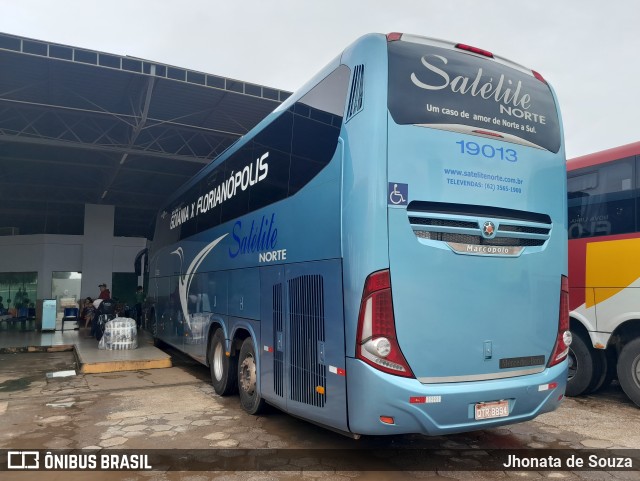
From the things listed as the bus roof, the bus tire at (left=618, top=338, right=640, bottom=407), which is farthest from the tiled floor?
the bus roof

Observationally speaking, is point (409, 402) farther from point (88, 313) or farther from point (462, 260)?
point (88, 313)

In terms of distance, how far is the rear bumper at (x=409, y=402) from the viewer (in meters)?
3.97

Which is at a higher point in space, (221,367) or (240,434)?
(221,367)

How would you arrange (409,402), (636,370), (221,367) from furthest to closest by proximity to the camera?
(221,367) < (636,370) < (409,402)

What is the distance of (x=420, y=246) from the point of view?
165 inches

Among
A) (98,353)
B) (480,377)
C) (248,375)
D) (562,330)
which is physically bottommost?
(98,353)

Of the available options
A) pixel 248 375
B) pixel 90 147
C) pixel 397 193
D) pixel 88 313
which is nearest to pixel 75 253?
pixel 88 313

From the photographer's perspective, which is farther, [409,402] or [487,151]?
[487,151]

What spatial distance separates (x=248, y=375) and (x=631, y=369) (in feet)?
17.3

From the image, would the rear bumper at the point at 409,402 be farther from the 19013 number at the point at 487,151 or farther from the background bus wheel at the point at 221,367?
the background bus wheel at the point at 221,367

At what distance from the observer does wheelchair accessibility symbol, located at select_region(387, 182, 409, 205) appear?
414cm

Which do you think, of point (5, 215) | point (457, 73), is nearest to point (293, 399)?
point (457, 73)

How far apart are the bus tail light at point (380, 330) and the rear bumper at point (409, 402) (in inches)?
2.9

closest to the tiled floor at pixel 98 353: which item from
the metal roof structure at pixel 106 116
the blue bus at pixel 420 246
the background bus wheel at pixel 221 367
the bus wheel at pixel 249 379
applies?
the background bus wheel at pixel 221 367
